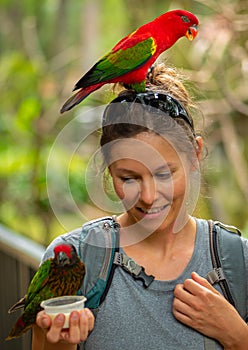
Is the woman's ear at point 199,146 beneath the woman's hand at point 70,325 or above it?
above

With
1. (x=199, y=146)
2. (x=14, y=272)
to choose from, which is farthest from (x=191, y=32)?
(x=14, y=272)

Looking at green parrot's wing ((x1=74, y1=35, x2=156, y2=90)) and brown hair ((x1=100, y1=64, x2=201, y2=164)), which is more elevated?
green parrot's wing ((x1=74, y1=35, x2=156, y2=90))

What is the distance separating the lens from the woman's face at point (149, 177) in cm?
91

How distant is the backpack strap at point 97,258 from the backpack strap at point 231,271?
6.7 inches

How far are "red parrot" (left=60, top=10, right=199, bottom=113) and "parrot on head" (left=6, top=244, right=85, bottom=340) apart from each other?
244 mm

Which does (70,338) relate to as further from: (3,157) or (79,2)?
(79,2)

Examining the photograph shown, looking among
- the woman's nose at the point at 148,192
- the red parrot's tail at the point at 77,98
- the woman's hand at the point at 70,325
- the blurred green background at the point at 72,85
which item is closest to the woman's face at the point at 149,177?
the woman's nose at the point at 148,192

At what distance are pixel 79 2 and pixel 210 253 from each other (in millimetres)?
3555

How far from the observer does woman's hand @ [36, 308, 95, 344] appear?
0.77 meters

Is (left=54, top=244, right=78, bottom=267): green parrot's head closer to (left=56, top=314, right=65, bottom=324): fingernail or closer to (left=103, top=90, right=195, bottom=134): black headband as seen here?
(left=56, top=314, right=65, bottom=324): fingernail

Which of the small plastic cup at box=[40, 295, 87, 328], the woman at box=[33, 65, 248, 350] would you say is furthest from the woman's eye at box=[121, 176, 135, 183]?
the small plastic cup at box=[40, 295, 87, 328]

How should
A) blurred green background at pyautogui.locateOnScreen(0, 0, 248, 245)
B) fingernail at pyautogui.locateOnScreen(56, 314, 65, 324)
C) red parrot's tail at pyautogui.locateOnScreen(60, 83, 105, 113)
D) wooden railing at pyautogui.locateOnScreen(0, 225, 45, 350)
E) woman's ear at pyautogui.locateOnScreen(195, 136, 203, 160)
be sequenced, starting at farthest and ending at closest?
1. blurred green background at pyautogui.locateOnScreen(0, 0, 248, 245)
2. wooden railing at pyautogui.locateOnScreen(0, 225, 45, 350)
3. woman's ear at pyautogui.locateOnScreen(195, 136, 203, 160)
4. red parrot's tail at pyautogui.locateOnScreen(60, 83, 105, 113)
5. fingernail at pyautogui.locateOnScreen(56, 314, 65, 324)

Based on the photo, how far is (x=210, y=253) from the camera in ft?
3.32

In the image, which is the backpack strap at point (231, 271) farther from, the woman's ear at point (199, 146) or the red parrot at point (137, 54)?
the red parrot at point (137, 54)
